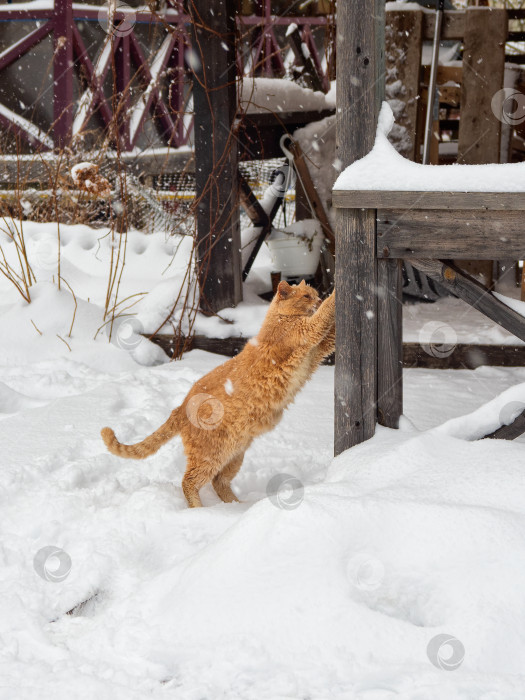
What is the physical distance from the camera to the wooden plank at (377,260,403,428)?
3227 millimetres

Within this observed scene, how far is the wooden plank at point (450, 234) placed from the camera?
119 inches

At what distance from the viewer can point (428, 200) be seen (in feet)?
10.00

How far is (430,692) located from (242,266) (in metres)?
4.68

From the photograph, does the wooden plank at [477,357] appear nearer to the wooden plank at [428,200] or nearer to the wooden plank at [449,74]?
the wooden plank at [428,200]

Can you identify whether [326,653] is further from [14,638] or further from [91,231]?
[91,231]

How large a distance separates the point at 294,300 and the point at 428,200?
773 millimetres

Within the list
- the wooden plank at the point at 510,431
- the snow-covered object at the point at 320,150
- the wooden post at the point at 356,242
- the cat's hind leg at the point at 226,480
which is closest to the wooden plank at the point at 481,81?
the snow-covered object at the point at 320,150

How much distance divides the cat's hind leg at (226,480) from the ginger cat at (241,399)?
11cm

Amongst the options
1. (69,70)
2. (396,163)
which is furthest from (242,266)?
(69,70)

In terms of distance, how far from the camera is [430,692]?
6.53 ft

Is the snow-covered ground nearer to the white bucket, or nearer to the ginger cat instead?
the ginger cat

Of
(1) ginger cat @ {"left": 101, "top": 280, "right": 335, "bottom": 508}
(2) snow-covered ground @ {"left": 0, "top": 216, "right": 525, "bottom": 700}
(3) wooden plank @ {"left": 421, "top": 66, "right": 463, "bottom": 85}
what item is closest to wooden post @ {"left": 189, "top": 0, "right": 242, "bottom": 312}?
(2) snow-covered ground @ {"left": 0, "top": 216, "right": 525, "bottom": 700}

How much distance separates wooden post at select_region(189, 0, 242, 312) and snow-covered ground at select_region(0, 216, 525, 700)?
218cm

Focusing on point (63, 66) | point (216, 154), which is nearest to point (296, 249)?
point (216, 154)
